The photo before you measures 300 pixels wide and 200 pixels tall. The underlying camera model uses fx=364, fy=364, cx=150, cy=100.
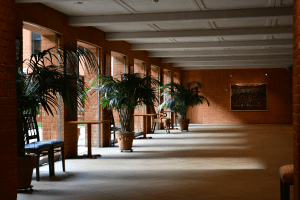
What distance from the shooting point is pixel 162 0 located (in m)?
6.03

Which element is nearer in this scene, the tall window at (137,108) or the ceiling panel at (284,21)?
the ceiling panel at (284,21)

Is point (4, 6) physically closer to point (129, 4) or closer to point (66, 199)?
point (66, 199)

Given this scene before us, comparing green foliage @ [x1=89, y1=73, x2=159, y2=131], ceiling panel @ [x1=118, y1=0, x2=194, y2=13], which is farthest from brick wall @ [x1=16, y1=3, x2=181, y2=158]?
ceiling panel @ [x1=118, y1=0, x2=194, y2=13]

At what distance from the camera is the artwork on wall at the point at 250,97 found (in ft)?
57.3

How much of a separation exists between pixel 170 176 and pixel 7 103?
281 centimetres

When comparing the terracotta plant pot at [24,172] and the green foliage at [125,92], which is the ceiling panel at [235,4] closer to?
the green foliage at [125,92]

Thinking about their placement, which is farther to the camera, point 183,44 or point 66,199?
point 183,44

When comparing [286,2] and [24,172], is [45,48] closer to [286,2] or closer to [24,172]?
[24,172]

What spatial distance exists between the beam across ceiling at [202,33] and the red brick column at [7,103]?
5811 mm

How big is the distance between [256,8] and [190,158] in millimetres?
3018

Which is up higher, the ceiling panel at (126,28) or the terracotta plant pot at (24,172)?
the ceiling panel at (126,28)

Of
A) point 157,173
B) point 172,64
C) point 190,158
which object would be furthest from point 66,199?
point 172,64

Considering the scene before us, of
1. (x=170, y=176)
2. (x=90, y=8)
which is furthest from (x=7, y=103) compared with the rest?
(x=90, y=8)

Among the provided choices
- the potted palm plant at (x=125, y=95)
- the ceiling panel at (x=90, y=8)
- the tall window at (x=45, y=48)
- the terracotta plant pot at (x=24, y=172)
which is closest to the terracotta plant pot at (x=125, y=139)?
the potted palm plant at (x=125, y=95)
